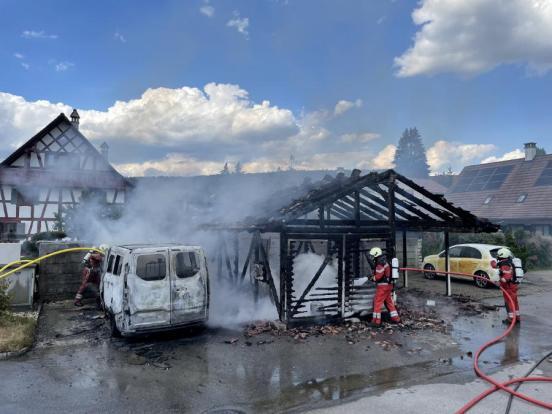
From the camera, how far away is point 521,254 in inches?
690

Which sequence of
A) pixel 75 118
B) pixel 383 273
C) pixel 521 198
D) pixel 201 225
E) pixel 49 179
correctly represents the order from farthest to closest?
pixel 521 198, pixel 75 118, pixel 49 179, pixel 201 225, pixel 383 273

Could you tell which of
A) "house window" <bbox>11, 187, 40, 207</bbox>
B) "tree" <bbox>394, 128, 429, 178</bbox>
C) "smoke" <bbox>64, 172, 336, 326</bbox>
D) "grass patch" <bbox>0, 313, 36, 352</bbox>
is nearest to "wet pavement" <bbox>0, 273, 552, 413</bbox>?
"grass patch" <bbox>0, 313, 36, 352</bbox>

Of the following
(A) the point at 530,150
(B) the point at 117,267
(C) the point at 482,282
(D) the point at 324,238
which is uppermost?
(A) the point at 530,150

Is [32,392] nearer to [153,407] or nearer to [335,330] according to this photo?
[153,407]

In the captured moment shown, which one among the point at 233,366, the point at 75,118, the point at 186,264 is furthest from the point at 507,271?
the point at 75,118

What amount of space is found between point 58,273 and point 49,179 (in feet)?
37.6

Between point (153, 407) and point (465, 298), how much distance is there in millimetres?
10047

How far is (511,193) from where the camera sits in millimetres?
26875

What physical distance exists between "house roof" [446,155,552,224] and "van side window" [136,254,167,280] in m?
23.5

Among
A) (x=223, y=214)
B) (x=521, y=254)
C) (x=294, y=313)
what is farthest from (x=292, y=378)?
(x=521, y=254)

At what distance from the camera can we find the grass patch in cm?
695

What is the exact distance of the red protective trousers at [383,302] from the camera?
8805mm

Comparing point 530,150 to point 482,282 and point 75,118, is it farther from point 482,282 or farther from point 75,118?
point 75,118

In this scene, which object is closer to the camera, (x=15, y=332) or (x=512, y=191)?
(x=15, y=332)
